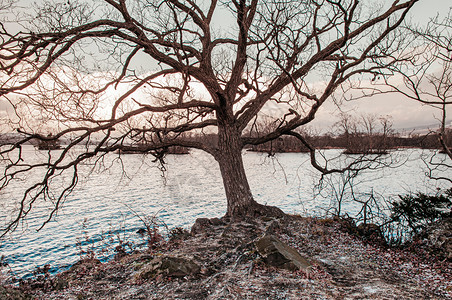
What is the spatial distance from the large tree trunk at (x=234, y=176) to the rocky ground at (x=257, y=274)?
1.24 metres

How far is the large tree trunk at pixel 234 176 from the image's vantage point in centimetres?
766

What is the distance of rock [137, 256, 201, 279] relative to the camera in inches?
180

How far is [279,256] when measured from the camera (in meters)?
4.69

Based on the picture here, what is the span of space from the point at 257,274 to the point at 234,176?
3517 millimetres

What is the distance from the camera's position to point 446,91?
19.4 feet

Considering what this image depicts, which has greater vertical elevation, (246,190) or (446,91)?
(446,91)

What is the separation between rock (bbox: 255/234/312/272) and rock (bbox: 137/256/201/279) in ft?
4.08

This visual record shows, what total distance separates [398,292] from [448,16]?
19.4 feet

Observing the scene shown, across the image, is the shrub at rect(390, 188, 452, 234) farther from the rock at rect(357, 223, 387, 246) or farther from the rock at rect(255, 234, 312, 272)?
the rock at rect(255, 234, 312, 272)

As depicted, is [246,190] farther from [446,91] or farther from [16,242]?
[16,242]

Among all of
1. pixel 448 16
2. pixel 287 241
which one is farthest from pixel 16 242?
pixel 448 16

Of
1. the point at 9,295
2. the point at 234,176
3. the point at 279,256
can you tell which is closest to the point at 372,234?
the point at 279,256

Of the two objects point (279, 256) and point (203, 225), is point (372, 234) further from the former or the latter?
point (203, 225)

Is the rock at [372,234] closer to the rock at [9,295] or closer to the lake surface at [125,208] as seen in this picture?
the lake surface at [125,208]
